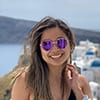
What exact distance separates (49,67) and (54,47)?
0.08 meters

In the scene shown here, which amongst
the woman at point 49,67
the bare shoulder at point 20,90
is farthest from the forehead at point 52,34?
the bare shoulder at point 20,90

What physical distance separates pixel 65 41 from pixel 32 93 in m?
0.18

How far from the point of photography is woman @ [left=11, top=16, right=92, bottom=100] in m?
1.04

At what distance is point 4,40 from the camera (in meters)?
3.90

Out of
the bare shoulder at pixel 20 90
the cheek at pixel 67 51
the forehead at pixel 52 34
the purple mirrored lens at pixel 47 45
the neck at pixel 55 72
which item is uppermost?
the forehead at pixel 52 34

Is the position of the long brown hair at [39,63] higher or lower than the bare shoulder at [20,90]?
higher

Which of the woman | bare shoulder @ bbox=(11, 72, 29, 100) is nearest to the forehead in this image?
the woman

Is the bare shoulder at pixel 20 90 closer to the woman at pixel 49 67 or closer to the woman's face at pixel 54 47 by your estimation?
the woman at pixel 49 67

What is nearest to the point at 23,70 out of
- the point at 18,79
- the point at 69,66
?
the point at 18,79

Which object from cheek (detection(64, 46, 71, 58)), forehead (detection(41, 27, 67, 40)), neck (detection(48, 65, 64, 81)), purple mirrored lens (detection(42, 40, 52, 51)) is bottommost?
neck (detection(48, 65, 64, 81))

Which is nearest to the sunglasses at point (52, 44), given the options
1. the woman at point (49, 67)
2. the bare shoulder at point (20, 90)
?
the woman at point (49, 67)

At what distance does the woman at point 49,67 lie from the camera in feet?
3.40

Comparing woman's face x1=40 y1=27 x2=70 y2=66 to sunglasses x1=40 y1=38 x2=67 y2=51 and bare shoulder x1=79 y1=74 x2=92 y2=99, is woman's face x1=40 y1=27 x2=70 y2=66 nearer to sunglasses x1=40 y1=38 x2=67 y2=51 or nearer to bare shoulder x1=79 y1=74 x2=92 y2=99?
sunglasses x1=40 y1=38 x2=67 y2=51

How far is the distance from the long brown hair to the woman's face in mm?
Answer: 19
